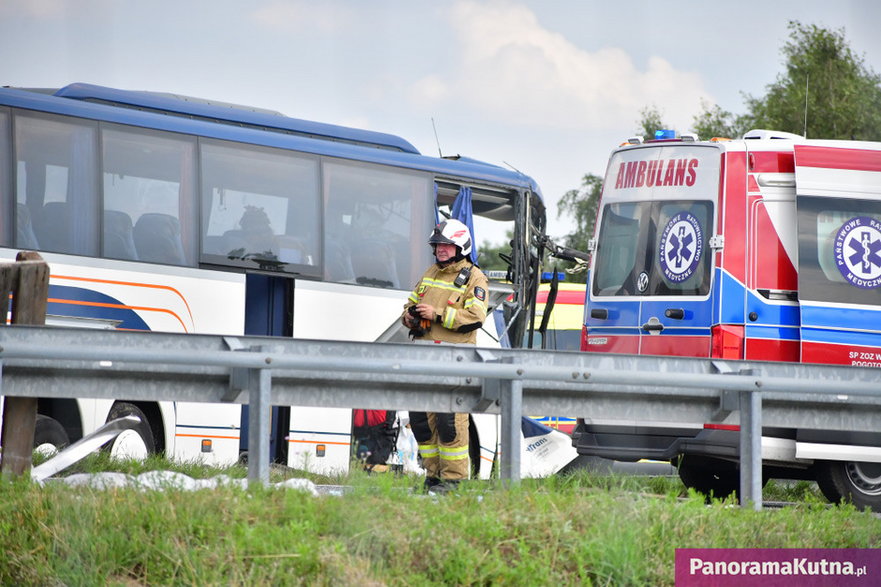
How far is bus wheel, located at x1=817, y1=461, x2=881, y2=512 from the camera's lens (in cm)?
908

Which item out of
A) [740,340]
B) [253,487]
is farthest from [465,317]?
[253,487]

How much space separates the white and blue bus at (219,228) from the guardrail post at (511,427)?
4.59m

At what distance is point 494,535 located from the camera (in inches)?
184

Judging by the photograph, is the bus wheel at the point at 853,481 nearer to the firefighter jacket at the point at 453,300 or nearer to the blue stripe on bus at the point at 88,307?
the firefighter jacket at the point at 453,300

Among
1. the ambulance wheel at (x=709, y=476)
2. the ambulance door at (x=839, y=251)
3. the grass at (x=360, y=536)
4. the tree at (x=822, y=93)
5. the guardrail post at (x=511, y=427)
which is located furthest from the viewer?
the tree at (x=822, y=93)

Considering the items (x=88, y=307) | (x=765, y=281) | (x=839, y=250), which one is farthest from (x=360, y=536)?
(x=88, y=307)

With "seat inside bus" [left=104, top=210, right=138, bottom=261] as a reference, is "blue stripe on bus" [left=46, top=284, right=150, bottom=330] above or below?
below

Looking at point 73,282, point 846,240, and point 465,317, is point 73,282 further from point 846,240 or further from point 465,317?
point 846,240

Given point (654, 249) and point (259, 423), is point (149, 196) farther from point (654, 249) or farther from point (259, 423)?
point (259, 423)

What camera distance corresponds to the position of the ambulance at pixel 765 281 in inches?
359

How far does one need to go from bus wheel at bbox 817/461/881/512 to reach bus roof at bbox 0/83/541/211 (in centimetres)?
521

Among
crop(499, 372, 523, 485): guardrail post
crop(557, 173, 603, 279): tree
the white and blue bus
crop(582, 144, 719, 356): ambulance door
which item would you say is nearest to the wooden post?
crop(499, 372, 523, 485): guardrail post

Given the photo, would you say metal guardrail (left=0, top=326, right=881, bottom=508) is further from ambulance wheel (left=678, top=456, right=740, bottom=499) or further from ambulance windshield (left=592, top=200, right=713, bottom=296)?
ambulance wheel (left=678, top=456, right=740, bottom=499)

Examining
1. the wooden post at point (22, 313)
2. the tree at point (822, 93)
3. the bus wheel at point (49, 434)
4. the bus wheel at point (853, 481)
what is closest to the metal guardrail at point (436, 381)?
the wooden post at point (22, 313)
